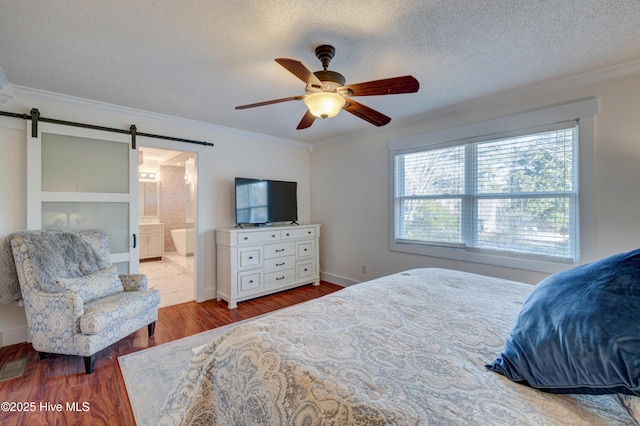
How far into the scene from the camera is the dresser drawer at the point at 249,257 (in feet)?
11.8

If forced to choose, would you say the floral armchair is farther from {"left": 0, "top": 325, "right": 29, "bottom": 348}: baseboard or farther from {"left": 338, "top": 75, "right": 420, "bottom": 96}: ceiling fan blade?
{"left": 338, "top": 75, "right": 420, "bottom": 96}: ceiling fan blade

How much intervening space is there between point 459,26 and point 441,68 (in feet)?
1.75

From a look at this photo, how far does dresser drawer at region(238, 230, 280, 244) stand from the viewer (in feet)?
11.9

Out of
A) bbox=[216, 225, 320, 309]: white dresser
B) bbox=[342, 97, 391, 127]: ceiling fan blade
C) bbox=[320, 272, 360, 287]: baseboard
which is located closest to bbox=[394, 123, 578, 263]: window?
bbox=[320, 272, 360, 287]: baseboard

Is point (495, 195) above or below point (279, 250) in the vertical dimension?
above

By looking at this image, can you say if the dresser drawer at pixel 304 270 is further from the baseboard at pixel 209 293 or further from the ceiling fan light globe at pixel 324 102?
the ceiling fan light globe at pixel 324 102

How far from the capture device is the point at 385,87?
1779 millimetres

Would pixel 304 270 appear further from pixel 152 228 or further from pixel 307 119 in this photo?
pixel 152 228

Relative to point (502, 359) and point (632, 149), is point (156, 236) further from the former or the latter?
point (632, 149)

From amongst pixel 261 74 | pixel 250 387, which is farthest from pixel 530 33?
pixel 250 387

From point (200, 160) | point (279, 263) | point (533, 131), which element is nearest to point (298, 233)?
point (279, 263)

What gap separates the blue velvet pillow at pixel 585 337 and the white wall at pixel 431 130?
6.51 feet

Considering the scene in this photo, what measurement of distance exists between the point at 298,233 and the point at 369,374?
339 centimetres

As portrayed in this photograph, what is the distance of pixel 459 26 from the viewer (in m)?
1.74
